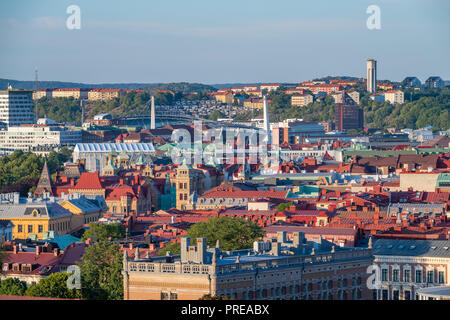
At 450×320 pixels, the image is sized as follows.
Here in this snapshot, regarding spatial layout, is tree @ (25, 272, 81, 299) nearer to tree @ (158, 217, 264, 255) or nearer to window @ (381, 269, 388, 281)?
tree @ (158, 217, 264, 255)

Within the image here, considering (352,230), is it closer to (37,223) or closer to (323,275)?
(323,275)

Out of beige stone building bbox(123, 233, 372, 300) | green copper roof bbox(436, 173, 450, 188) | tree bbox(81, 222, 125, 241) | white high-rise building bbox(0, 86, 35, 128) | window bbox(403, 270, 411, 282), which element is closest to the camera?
beige stone building bbox(123, 233, 372, 300)

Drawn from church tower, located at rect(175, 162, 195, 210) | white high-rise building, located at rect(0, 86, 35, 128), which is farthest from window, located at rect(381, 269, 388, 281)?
white high-rise building, located at rect(0, 86, 35, 128)

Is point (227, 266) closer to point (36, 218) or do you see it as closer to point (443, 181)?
point (36, 218)

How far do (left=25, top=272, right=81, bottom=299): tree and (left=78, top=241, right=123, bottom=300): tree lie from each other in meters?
0.30

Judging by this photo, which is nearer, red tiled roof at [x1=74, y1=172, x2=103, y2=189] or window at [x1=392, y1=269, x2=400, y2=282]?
window at [x1=392, y1=269, x2=400, y2=282]

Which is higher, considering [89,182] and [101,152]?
[89,182]

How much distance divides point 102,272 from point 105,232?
1375cm

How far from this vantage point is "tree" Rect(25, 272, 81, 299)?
110 ft

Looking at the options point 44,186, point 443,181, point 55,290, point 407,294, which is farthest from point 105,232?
point 443,181

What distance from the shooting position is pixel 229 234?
40406 mm

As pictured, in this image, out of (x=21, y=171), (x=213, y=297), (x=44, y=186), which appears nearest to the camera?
(x=213, y=297)

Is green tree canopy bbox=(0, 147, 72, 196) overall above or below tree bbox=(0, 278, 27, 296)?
below

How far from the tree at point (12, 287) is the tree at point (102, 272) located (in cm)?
141
